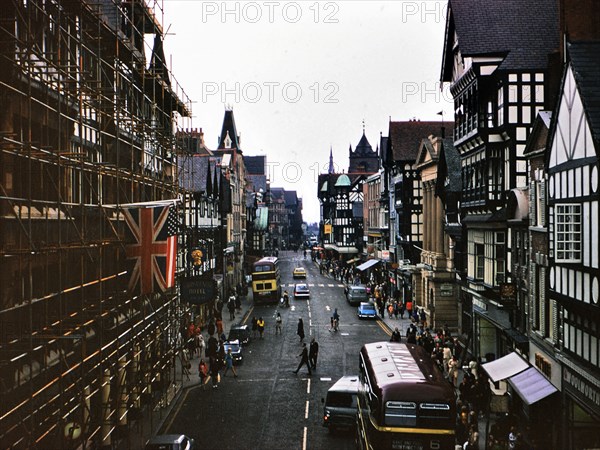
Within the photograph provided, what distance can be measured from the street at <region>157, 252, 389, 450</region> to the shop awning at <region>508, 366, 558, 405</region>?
5.51 m

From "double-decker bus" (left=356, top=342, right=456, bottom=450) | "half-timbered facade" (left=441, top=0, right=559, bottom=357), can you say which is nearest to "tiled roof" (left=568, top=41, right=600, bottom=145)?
"double-decker bus" (left=356, top=342, right=456, bottom=450)

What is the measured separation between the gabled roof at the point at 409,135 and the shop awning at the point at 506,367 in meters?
37.0

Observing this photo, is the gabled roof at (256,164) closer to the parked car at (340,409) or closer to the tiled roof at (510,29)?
the tiled roof at (510,29)

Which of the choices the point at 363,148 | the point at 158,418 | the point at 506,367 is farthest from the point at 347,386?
the point at 363,148

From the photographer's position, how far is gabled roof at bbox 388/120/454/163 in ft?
208

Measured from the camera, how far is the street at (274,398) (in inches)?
929

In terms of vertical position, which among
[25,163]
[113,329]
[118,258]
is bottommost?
[113,329]

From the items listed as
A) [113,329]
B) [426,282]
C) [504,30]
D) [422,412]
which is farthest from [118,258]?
[426,282]

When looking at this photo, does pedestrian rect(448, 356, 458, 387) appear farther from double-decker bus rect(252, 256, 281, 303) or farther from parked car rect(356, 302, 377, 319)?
double-decker bus rect(252, 256, 281, 303)

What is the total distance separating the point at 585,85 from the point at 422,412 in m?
9.35

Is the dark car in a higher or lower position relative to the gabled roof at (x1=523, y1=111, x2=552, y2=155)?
lower

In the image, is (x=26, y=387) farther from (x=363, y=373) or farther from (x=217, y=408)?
(x=217, y=408)

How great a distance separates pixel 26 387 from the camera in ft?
52.5

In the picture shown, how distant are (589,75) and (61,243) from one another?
14.1 meters
